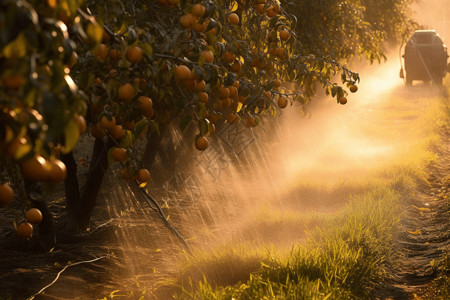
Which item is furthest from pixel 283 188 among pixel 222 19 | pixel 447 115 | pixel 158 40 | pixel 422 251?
pixel 447 115

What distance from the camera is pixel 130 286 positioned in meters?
5.01

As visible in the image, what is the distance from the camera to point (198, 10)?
10.3 feet

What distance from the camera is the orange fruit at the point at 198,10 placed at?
315cm

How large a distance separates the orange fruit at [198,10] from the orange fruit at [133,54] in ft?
1.89

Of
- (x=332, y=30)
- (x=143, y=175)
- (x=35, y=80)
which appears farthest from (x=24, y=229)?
(x=332, y=30)

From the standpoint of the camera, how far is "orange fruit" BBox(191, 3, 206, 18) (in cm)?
315

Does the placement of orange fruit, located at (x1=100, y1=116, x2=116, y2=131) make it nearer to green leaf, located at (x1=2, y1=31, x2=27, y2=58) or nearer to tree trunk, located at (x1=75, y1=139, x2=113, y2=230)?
green leaf, located at (x1=2, y1=31, x2=27, y2=58)

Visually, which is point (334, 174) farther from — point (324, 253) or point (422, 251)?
point (324, 253)

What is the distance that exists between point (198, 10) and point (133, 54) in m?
0.62

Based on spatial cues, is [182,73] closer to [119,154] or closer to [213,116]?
[119,154]

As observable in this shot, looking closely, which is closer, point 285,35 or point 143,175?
point 143,175

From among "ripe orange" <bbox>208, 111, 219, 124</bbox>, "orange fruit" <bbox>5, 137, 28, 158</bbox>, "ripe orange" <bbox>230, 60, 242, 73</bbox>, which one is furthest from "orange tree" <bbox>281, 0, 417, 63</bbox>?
"orange fruit" <bbox>5, 137, 28, 158</bbox>

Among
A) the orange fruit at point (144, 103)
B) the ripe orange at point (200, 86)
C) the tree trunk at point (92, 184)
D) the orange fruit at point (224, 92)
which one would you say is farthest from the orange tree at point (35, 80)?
the tree trunk at point (92, 184)

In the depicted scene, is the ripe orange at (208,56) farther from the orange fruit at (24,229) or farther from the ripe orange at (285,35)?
the orange fruit at (24,229)
